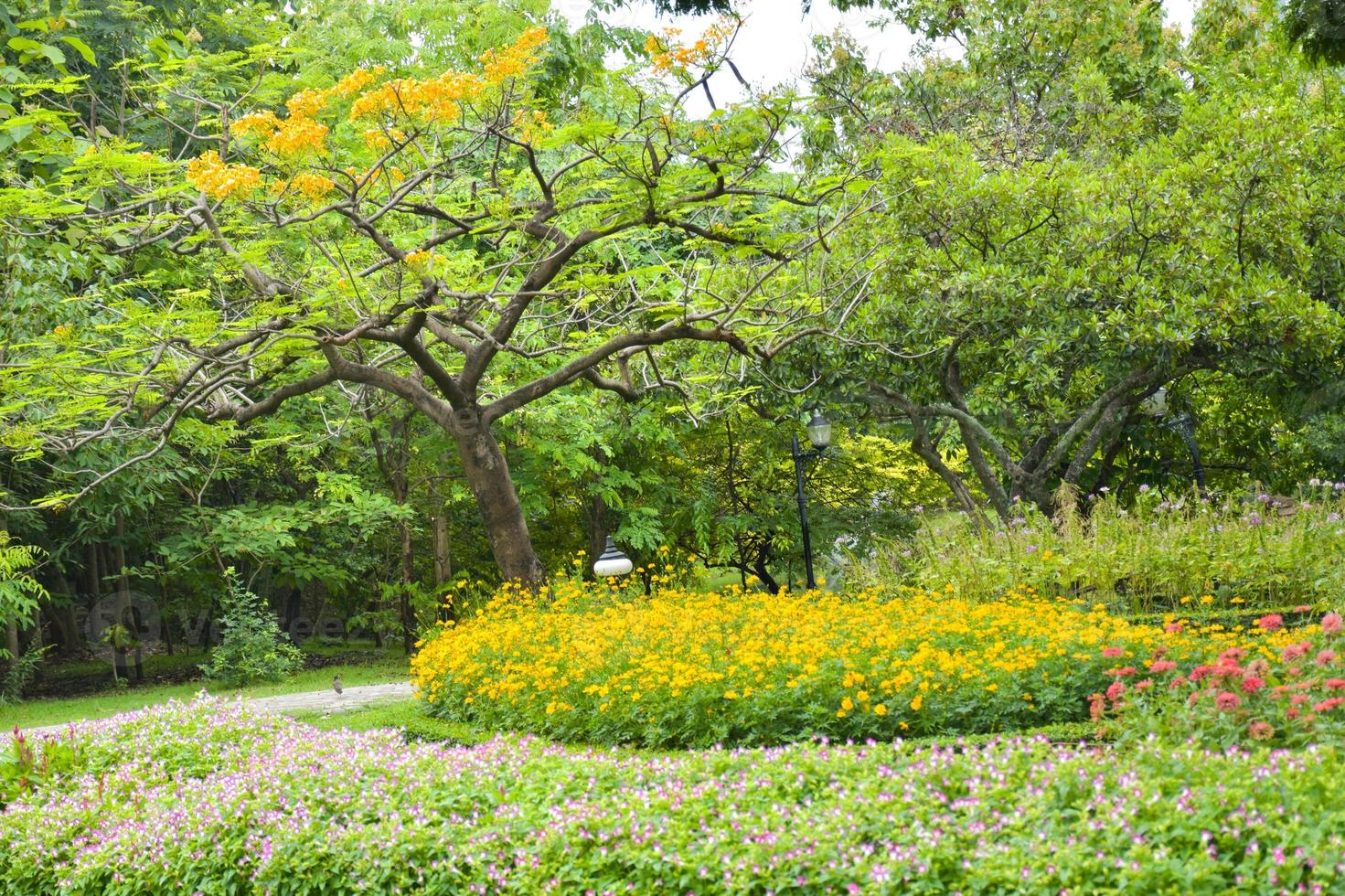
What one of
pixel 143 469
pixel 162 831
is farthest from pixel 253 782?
pixel 143 469

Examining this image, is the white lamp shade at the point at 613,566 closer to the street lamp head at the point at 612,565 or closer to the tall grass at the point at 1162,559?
the street lamp head at the point at 612,565

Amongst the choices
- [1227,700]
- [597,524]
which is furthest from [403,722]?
[597,524]

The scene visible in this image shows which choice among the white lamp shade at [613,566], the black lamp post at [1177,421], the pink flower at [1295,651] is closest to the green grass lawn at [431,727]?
the pink flower at [1295,651]

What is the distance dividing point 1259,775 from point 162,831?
4.49m

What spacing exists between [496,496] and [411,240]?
7.98 ft

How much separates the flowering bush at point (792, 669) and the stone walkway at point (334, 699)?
2127 mm

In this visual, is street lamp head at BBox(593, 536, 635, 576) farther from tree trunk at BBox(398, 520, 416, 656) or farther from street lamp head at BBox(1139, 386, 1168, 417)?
street lamp head at BBox(1139, 386, 1168, 417)

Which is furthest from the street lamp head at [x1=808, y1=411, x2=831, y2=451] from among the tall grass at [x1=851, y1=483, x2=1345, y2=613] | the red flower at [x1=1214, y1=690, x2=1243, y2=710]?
the red flower at [x1=1214, y1=690, x2=1243, y2=710]

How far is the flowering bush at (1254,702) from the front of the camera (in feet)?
14.6

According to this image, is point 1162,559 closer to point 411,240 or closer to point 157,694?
point 411,240

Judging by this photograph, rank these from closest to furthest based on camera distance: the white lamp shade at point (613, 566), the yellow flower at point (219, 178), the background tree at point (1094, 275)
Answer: the yellow flower at point (219, 178) < the white lamp shade at point (613, 566) < the background tree at point (1094, 275)

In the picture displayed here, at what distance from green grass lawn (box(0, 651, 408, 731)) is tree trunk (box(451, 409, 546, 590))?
3.26 metres

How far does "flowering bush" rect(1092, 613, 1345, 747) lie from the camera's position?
4.46m

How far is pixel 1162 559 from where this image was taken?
911cm
